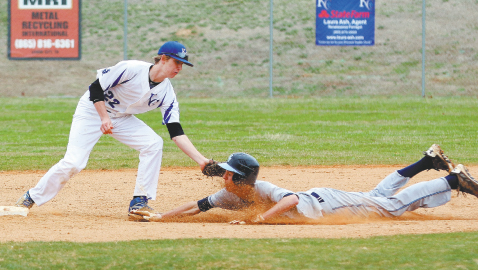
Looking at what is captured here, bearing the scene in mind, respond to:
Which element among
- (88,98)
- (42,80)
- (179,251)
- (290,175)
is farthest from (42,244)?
(42,80)

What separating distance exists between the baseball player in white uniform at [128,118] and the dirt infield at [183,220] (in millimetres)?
375

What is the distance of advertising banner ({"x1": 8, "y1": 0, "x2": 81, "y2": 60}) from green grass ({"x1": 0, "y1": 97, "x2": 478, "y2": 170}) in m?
1.59

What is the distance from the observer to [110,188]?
8.17 m

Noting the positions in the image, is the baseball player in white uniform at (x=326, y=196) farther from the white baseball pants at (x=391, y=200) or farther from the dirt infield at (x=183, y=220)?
the dirt infield at (x=183, y=220)

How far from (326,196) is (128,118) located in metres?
2.11

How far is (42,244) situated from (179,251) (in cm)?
108

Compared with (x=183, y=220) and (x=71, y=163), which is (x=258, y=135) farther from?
(x=71, y=163)

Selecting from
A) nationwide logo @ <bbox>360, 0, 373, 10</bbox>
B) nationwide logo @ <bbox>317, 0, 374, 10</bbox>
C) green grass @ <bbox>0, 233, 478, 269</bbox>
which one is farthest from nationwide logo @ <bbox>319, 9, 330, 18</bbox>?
green grass @ <bbox>0, 233, 478, 269</bbox>

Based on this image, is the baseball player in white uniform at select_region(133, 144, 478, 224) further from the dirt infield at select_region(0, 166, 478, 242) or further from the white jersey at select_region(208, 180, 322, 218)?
the dirt infield at select_region(0, 166, 478, 242)

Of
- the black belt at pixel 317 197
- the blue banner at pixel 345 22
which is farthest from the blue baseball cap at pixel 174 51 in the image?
the blue banner at pixel 345 22

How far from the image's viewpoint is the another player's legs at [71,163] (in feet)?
18.9

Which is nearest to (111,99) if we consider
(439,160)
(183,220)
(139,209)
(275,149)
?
(139,209)

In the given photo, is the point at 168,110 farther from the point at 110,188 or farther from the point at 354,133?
the point at 354,133

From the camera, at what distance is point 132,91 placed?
5.89m
